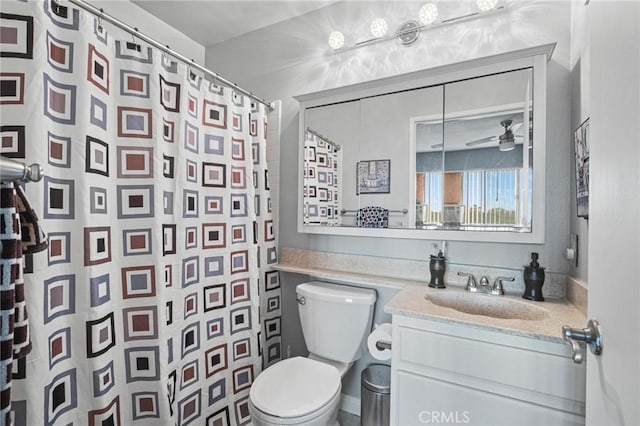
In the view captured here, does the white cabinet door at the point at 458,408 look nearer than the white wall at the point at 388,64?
Yes

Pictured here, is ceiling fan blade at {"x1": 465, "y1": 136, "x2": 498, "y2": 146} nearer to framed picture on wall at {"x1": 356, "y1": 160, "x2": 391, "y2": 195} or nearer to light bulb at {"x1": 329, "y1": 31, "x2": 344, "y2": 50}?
framed picture on wall at {"x1": 356, "y1": 160, "x2": 391, "y2": 195}

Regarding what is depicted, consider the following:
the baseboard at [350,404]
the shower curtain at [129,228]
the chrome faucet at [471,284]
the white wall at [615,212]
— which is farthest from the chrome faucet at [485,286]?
the shower curtain at [129,228]

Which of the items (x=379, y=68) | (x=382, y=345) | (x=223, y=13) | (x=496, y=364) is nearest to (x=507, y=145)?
(x=379, y=68)

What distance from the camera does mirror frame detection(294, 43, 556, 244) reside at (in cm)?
127

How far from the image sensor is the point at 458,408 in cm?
108

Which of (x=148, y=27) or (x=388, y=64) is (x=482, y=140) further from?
(x=148, y=27)

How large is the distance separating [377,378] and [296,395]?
1.70 ft

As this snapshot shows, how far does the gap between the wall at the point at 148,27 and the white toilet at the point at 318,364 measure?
1966mm

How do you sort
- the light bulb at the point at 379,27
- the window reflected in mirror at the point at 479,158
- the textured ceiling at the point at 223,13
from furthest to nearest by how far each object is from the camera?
the textured ceiling at the point at 223,13, the light bulb at the point at 379,27, the window reflected in mirror at the point at 479,158

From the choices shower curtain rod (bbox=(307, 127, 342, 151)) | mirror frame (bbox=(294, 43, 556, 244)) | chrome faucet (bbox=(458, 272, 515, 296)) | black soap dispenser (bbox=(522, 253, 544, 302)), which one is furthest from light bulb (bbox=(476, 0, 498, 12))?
chrome faucet (bbox=(458, 272, 515, 296))

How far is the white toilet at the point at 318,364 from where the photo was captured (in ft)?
3.87

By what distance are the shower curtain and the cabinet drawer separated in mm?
987

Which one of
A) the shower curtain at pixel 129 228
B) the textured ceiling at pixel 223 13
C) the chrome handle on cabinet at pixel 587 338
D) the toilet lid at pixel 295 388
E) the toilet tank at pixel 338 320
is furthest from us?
the textured ceiling at pixel 223 13

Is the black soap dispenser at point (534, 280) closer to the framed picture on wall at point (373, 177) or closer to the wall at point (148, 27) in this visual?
the framed picture on wall at point (373, 177)
